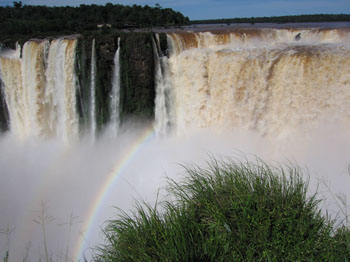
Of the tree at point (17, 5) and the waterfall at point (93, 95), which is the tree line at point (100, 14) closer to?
the tree at point (17, 5)

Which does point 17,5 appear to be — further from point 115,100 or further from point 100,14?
point 115,100

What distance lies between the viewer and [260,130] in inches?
370

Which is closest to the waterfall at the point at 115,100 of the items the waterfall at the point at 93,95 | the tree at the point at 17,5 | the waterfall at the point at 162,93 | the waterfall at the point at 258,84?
the waterfall at the point at 93,95

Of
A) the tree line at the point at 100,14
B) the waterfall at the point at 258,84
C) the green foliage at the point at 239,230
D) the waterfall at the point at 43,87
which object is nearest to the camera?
the green foliage at the point at 239,230

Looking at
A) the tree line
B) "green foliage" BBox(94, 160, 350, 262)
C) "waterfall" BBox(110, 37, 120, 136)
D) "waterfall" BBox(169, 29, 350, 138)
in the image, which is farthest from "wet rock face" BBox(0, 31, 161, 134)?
the tree line

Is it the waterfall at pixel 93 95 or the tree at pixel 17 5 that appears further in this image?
the tree at pixel 17 5

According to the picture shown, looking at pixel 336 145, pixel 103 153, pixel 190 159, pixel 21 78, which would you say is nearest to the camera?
pixel 336 145

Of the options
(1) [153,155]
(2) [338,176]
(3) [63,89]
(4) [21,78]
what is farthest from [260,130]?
(4) [21,78]

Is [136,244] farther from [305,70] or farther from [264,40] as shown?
[264,40]

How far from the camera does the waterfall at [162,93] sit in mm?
11516

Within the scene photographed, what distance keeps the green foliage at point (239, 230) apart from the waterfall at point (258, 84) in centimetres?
557

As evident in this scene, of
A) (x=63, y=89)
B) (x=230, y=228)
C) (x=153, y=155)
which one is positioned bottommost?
(x=230, y=228)

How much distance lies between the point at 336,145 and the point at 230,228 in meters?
5.92

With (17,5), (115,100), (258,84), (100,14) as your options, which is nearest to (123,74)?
(115,100)
